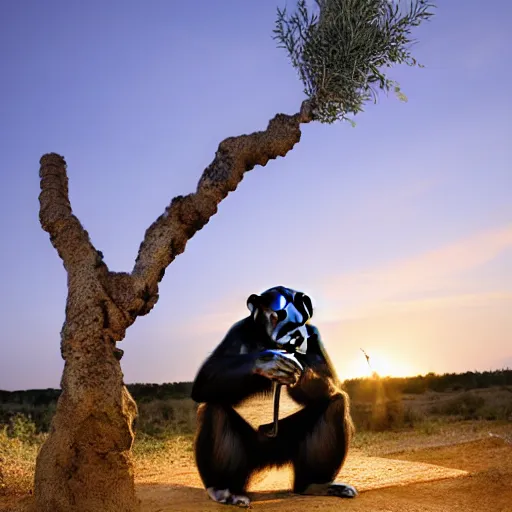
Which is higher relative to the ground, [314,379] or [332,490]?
[314,379]

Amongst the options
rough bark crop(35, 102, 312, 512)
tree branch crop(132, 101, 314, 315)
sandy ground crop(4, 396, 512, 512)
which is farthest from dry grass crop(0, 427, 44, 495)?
tree branch crop(132, 101, 314, 315)

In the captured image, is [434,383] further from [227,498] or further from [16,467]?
[227,498]

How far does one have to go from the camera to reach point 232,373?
18.9ft

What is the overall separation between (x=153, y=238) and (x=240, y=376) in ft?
4.84

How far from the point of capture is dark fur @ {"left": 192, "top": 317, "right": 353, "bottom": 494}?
5988mm

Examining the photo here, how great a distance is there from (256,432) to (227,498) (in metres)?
0.65

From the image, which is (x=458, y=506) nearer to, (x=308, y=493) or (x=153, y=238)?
(x=308, y=493)

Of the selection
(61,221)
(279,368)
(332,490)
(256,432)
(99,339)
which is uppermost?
(61,221)

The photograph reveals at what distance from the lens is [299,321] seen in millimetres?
6145

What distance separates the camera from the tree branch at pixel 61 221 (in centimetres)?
595

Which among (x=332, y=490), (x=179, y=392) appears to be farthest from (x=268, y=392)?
(x=179, y=392)

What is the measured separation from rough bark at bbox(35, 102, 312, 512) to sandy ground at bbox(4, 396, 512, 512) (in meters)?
0.61

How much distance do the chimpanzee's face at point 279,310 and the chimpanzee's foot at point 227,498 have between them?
1468 mm

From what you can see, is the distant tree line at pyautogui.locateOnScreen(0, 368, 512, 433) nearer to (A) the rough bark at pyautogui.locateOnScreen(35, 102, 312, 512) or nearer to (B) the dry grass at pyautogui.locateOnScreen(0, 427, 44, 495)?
(B) the dry grass at pyautogui.locateOnScreen(0, 427, 44, 495)
